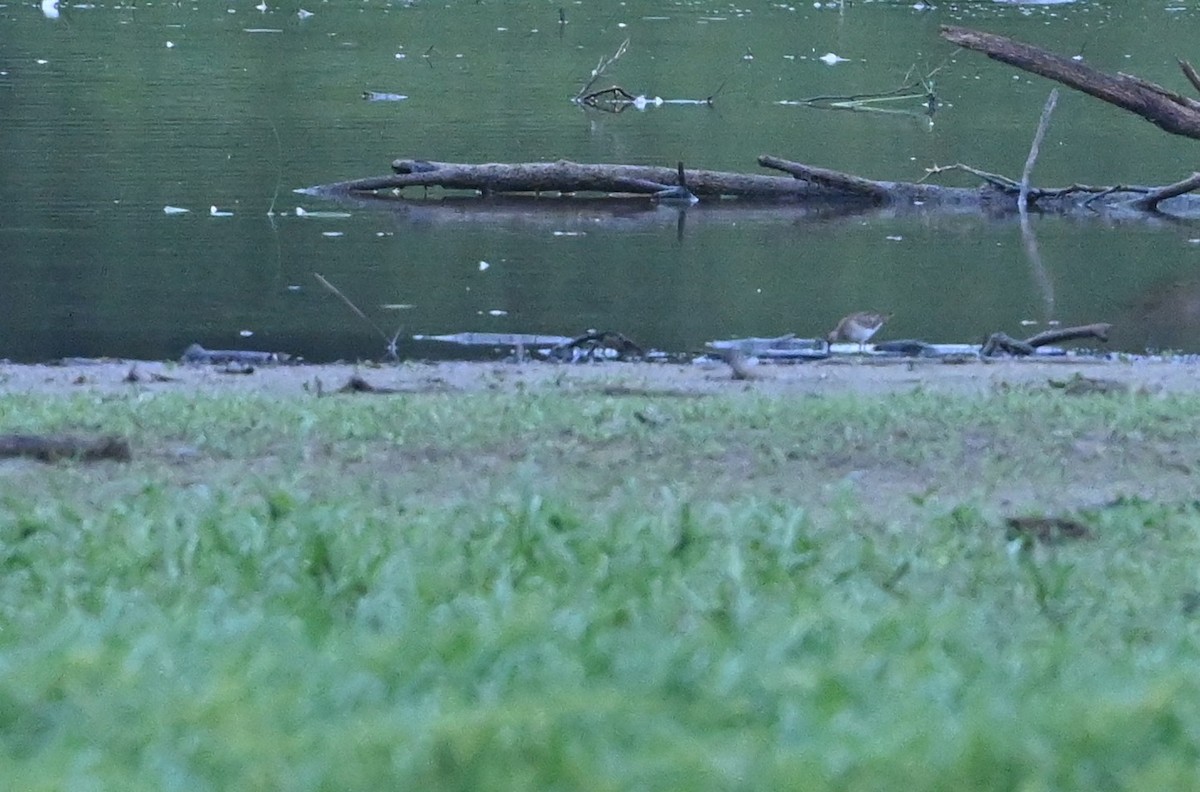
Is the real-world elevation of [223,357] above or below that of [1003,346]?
below

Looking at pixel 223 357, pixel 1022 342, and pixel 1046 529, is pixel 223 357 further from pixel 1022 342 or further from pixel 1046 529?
pixel 1046 529

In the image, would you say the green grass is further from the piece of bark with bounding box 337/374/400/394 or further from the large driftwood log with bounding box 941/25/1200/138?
the large driftwood log with bounding box 941/25/1200/138

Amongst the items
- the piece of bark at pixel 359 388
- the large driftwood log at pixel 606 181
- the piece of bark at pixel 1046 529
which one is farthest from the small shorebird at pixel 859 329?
the piece of bark at pixel 1046 529

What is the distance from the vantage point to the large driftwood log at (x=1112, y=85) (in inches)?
703

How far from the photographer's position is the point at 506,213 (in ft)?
72.8

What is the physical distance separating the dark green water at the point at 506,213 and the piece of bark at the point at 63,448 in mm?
6923

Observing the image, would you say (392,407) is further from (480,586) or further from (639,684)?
(639,684)

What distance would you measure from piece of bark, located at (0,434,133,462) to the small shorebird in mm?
7686

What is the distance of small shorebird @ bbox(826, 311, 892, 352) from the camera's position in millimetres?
14773

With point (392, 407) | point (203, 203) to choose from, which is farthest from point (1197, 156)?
point (392, 407)

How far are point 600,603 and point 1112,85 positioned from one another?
45.9 ft

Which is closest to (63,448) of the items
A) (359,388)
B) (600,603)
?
(600,603)

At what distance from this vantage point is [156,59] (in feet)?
129

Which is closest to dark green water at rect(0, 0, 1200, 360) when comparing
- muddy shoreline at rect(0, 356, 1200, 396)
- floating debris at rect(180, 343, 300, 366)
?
floating debris at rect(180, 343, 300, 366)
